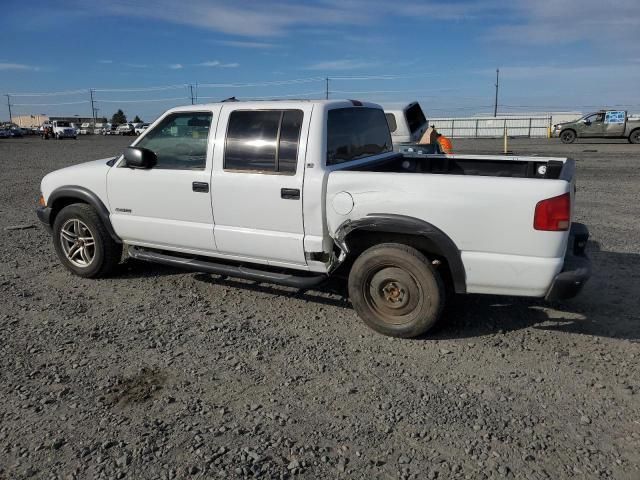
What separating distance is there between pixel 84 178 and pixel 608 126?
98.5 feet

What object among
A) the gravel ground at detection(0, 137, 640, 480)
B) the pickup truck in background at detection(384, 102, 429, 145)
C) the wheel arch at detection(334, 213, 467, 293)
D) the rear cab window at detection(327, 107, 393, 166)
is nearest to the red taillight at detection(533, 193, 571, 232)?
the wheel arch at detection(334, 213, 467, 293)

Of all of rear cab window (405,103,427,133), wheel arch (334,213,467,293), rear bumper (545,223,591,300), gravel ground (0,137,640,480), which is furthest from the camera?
rear cab window (405,103,427,133)

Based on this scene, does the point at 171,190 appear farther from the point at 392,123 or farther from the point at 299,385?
the point at 392,123

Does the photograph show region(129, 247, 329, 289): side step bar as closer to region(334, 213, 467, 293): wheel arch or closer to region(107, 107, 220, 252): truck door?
region(107, 107, 220, 252): truck door

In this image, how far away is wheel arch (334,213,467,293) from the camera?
402 cm

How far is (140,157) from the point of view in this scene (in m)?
5.11

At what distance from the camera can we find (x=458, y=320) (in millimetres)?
4738

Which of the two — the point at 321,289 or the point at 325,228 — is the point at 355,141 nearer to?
the point at 325,228

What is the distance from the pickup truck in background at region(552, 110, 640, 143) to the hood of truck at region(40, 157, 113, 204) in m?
29.6

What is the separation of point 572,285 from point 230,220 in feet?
9.40

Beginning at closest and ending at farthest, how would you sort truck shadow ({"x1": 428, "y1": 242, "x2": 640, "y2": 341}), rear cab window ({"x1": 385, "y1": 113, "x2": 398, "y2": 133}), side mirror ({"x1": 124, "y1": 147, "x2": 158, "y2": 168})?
truck shadow ({"x1": 428, "y1": 242, "x2": 640, "y2": 341})
side mirror ({"x1": 124, "y1": 147, "x2": 158, "y2": 168})
rear cab window ({"x1": 385, "y1": 113, "x2": 398, "y2": 133})

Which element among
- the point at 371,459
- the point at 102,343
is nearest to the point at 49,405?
the point at 102,343

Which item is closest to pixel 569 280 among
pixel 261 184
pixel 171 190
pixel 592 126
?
pixel 261 184

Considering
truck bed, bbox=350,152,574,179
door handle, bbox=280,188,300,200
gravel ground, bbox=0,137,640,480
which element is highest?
truck bed, bbox=350,152,574,179
